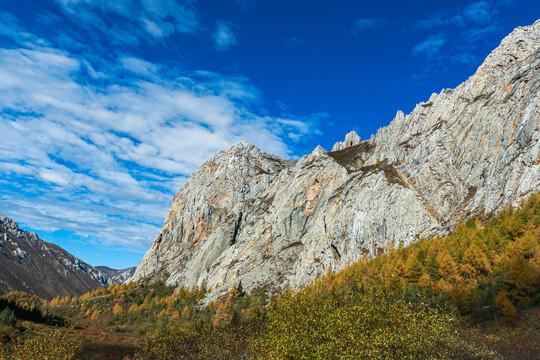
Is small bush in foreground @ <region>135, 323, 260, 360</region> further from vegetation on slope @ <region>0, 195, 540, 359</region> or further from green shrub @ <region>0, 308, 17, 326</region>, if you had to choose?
green shrub @ <region>0, 308, 17, 326</region>

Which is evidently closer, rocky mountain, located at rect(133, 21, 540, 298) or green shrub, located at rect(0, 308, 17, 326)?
green shrub, located at rect(0, 308, 17, 326)

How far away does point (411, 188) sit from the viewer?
123m

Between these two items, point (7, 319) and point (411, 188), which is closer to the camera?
point (7, 319)

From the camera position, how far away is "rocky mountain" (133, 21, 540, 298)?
320ft

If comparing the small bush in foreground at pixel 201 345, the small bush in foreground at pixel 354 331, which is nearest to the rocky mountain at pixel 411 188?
the small bush in foreground at pixel 354 331

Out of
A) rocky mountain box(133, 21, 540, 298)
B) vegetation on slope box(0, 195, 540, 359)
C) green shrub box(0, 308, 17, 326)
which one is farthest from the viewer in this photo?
rocky mountain box(133, 21, 540, 298)

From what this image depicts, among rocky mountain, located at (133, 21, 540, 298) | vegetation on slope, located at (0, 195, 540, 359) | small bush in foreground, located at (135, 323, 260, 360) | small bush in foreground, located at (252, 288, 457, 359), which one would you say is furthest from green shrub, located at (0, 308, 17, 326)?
rocky mountain, located at (133, 21, 540, 298)

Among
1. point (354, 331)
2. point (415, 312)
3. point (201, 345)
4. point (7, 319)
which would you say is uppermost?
point (7, 319)

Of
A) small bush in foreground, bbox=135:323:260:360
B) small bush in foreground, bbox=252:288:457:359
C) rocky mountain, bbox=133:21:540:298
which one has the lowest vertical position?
small bush in foreground, bbox=135:323:260:360

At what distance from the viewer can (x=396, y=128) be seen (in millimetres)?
187625

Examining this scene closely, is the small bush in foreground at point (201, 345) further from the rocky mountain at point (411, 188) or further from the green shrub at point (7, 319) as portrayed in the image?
the rocky mountain at point (411, 188)

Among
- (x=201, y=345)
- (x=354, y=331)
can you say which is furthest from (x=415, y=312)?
(x=201, y=345)

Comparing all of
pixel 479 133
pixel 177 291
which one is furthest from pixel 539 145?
pixel 177 291

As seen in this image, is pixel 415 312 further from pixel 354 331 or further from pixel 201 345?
pixel 201 345
